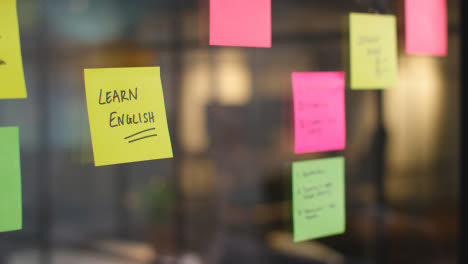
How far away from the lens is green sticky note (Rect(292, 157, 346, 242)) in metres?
0.68

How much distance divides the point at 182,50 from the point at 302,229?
2.78m

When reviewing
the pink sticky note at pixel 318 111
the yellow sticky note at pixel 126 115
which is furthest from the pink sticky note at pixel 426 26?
the yellow sticky note at pixel 126 115

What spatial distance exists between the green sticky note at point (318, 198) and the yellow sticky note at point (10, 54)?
42 cm

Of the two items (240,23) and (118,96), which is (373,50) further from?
(118,96)

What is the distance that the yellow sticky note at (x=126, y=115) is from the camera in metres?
0.52

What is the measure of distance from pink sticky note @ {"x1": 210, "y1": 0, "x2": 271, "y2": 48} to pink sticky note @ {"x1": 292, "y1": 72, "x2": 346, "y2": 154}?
0.31 ft

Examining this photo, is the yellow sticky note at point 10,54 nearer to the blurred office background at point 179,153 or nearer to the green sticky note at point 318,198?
the green sticky note at point 318,198

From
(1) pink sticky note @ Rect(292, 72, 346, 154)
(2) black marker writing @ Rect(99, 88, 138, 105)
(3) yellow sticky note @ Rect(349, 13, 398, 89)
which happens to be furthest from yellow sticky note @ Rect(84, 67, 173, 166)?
(3) yellow sticky note @ Rect(349, 13, 398, 89)

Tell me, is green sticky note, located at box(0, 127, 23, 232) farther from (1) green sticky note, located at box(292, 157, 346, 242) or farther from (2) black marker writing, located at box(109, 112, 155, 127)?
(1) green sticky note, located at box(292, 157, 346, 242)

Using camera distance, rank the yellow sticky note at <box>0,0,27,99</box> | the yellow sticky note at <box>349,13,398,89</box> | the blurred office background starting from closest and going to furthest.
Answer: the yellow sticky note at <box>0,0,27,99</box> → the yellow sticky note at <box>349,13,398,89</box> → the blurred office background

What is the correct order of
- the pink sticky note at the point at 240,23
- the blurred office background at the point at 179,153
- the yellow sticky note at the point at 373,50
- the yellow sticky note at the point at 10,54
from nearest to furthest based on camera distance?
the yellow sticky note at the point at 10,54, the pink sticky note at the point at 240,23, the yellow sticky note at the point at 373,50, the blurred office background at the point at 179,153

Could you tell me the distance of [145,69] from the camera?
546 millimetres

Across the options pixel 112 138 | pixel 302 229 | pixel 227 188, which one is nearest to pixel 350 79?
pixel 302 229

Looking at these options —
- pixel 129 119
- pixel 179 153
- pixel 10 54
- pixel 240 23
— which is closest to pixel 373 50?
pixel 240 23
